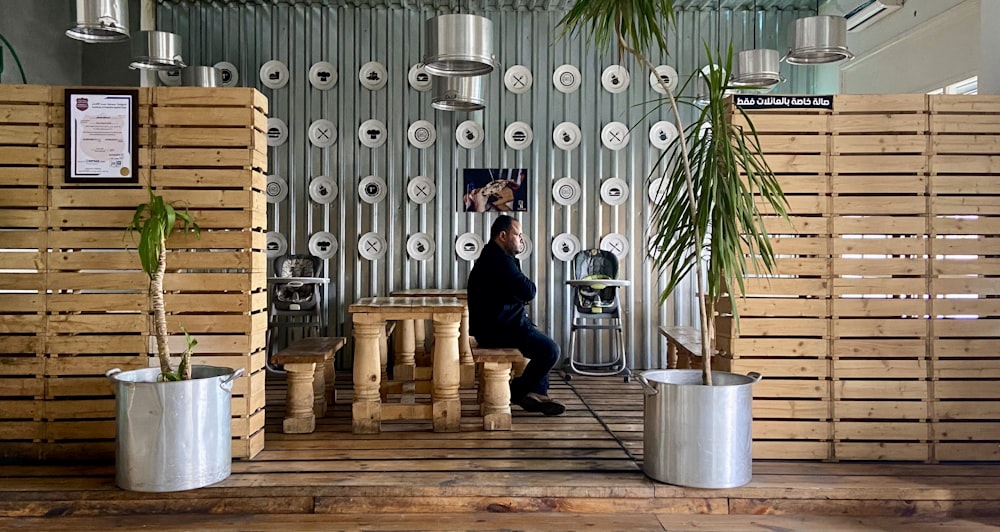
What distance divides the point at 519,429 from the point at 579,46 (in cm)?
455

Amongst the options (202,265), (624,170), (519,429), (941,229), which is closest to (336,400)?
(519,429)

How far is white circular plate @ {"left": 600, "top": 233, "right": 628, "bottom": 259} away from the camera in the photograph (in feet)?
Result: 26.3

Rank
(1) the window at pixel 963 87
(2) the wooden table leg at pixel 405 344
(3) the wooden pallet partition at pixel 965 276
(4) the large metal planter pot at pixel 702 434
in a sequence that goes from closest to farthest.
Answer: (4) the large metal planter pot at pixel 702 434 → (3) the wooden pallet partition at pixel 965 276 → (1) the window at pixel 963 87 → (2) the wooden table leg at pixel 405 344

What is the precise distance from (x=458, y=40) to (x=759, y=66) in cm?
301

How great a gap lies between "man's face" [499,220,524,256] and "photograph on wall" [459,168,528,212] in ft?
8.27

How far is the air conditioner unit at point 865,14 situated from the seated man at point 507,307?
14.3ft

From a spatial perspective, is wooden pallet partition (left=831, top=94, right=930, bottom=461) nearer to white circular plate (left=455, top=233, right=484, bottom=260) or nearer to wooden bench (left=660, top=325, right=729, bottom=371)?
wooden bench (left=660, top=325, right=729, bottom=371)

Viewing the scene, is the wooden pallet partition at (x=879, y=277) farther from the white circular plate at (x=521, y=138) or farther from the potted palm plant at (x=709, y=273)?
the white circular plate at (x=521, y=138)

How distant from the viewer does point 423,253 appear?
7.99 meters

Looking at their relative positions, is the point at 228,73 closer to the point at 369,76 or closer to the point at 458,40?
the point at 369,76

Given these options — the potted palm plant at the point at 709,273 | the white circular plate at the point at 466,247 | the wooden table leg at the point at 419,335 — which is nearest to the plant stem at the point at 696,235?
the potted palm plant at the point at 709,273

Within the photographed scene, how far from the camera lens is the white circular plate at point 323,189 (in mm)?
7977

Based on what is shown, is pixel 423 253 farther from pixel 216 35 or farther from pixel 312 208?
pixel 216 35

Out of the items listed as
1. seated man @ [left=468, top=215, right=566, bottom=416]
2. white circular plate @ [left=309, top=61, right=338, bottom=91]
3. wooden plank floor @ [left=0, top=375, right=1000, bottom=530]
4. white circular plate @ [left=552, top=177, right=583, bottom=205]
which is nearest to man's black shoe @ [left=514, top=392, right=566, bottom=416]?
seated man @ [left=468, top=215, right=566, bottom=416]
